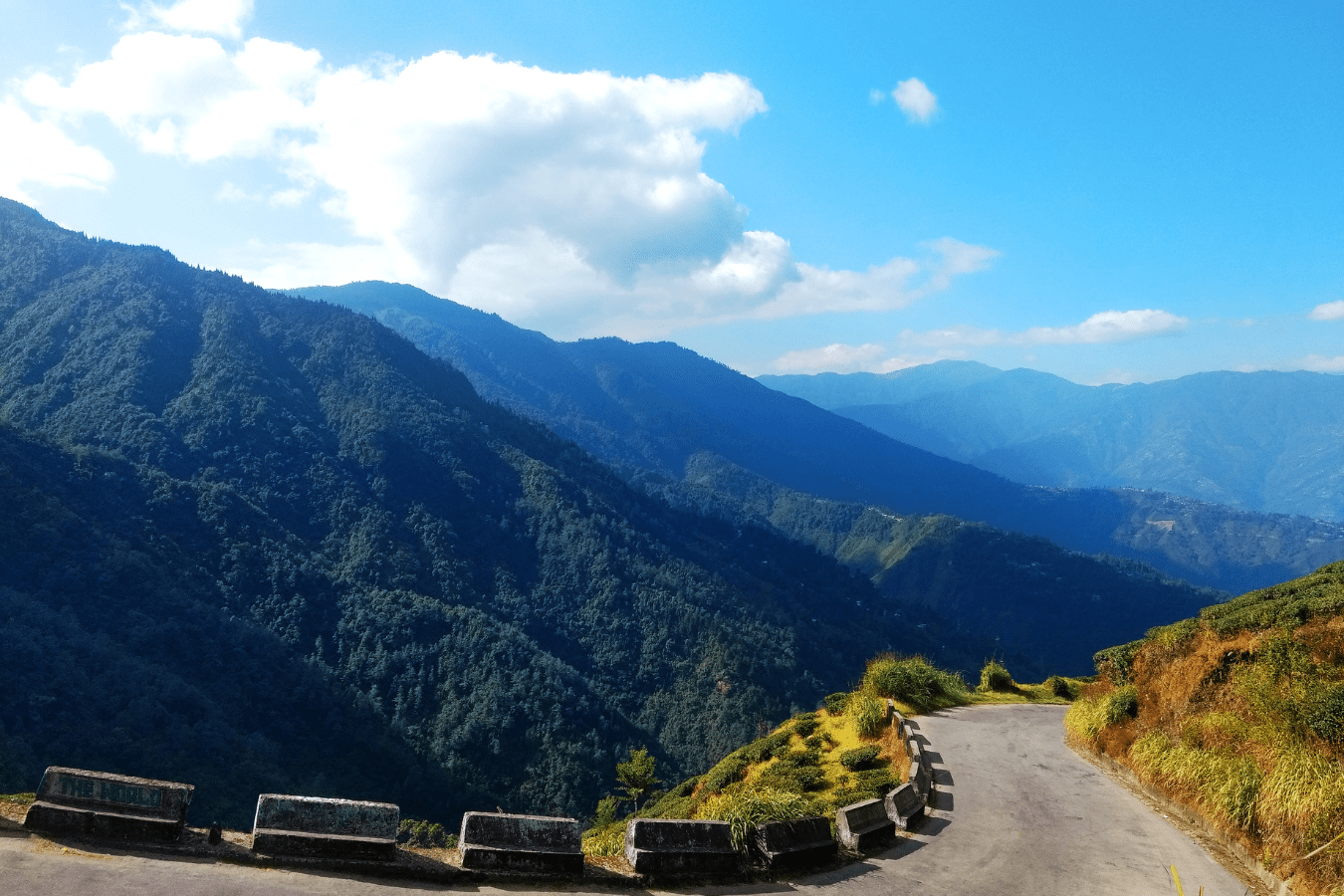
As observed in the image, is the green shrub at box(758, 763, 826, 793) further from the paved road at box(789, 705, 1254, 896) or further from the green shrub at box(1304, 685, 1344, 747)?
the green shrub at box(1304, 685, 1344, 747)

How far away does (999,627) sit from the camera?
197000 millimetres

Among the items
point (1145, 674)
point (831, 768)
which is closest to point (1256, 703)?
point (1145, 674)

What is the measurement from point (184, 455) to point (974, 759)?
141112mm

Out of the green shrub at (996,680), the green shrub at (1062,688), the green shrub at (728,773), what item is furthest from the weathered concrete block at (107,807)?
the green shrub at (1062,688)

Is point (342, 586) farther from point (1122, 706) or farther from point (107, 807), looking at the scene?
point (107, 807)

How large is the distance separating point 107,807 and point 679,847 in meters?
6.08

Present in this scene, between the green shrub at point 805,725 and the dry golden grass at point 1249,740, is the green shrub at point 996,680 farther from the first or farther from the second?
the dry golden grass at point 1249,740

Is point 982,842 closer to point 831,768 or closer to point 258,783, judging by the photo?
point 831,768

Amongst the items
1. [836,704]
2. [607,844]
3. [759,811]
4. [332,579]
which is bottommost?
[332,579]

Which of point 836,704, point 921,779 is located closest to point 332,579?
point 836,704

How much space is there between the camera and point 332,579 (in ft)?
366

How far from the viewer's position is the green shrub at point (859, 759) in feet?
51.8

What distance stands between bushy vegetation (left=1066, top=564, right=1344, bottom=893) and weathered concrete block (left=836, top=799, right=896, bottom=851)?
4969mm

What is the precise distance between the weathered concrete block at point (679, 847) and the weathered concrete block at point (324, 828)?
2.71 metres
